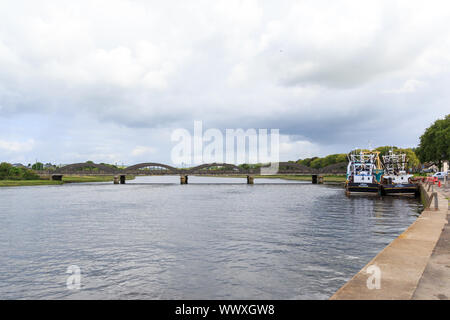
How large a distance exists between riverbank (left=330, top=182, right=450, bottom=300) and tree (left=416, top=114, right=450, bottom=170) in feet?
286

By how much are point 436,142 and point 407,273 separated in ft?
317

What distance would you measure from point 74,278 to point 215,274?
6.28m

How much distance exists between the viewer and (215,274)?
14047 mm

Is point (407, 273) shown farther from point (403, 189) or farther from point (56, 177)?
point (56, 177)

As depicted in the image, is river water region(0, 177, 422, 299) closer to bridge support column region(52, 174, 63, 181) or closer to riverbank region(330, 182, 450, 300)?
riverbank region(330, 182, 450, 300)

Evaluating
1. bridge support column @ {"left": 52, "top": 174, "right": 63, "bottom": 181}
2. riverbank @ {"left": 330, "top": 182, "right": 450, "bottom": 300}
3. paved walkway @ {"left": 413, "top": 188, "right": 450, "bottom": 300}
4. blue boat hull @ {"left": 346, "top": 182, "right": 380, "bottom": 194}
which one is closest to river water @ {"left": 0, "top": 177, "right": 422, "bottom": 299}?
riverbank @ {"left": 330, "top": 182, "right": 450, "bottom": 300}

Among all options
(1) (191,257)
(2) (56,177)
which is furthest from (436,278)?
(2) (56,177)

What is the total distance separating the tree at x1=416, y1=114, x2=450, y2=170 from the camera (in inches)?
3381

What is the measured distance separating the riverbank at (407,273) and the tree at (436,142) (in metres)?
87.2

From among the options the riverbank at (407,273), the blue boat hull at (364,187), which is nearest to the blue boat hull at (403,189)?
the blue boat hull at (364,187)

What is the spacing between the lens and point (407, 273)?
9094 mm

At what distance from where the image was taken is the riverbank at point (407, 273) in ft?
25.2
